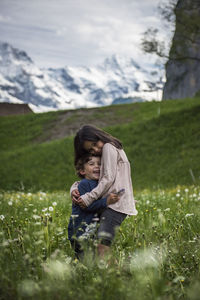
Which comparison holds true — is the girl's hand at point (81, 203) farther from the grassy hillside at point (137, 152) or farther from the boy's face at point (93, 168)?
the grassy hillside at point (137, 152)

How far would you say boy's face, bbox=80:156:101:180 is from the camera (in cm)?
415

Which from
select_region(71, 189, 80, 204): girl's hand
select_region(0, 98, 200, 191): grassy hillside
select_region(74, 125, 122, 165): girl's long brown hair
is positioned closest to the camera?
select_region(71, 189, 80, 204): girl's hand

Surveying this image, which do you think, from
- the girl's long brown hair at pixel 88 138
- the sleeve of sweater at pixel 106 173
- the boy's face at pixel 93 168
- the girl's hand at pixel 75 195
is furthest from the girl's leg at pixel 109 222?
the girl's long brown hair at pixel 88 138

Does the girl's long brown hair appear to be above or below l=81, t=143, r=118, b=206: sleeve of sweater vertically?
above

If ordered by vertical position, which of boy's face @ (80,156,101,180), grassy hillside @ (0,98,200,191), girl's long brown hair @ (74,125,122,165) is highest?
girl's long brown hair @ (74,125,122,165)

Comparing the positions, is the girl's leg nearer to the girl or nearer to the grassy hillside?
the girl

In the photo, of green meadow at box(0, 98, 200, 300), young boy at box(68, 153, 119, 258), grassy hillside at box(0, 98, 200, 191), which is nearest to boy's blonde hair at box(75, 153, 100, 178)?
young boy at box(68, 153, 119, 258)

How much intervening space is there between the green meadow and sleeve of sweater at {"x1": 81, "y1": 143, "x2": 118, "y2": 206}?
0.51 metres

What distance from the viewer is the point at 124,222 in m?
5.66

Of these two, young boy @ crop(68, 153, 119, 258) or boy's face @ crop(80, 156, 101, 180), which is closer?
young boy @ crop(68, 153, 119, 258)

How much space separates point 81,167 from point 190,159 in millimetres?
16740

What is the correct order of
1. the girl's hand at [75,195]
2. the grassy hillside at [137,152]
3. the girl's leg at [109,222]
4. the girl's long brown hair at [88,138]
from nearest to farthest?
1. the girl's leg at [109,222]
2. the girl's hand at [75,195]
3. the girl's long brown hair at [88,138]
4. the grassy hillside at [137,152]

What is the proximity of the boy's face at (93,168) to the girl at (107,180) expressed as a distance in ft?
0.31

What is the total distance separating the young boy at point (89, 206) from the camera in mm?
3781
